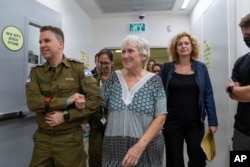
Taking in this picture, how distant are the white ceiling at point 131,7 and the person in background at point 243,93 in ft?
9.24

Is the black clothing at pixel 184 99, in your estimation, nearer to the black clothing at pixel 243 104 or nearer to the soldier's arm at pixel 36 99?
the black clothing at pixel 243 104

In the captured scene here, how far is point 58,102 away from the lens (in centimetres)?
158

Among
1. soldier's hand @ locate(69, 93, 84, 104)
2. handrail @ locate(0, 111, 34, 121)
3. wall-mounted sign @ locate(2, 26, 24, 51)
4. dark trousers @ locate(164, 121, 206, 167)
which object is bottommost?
dark trousers @ locate(164, 121, 206, 167)

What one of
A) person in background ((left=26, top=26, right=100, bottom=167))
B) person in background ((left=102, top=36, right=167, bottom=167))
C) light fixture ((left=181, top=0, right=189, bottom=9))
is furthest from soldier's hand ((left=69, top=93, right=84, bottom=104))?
light fixture ((left=181, top=0, right=189, bottom=9))

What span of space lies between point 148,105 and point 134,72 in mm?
241

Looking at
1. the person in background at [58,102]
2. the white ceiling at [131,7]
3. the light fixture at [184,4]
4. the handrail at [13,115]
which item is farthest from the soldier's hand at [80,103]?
the light fixture at [184,4]

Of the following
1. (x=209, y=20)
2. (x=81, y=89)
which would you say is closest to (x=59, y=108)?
(x=81, y=89)

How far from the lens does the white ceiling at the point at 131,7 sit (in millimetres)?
4258

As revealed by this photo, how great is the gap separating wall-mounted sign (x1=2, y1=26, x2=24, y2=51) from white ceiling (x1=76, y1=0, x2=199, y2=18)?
7.90 ft

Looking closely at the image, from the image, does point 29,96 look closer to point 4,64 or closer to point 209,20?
point 4,64

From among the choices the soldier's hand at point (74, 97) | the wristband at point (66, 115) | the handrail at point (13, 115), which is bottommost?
the handrail at point (13, 115)

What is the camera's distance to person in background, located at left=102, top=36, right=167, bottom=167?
1425mm

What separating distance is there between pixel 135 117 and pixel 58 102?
51 centimetres

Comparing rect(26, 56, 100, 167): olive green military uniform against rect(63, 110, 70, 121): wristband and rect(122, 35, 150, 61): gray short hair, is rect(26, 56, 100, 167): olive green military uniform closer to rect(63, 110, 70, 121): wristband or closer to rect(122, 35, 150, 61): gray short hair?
rect(63, 110, 70, 121): wristband
